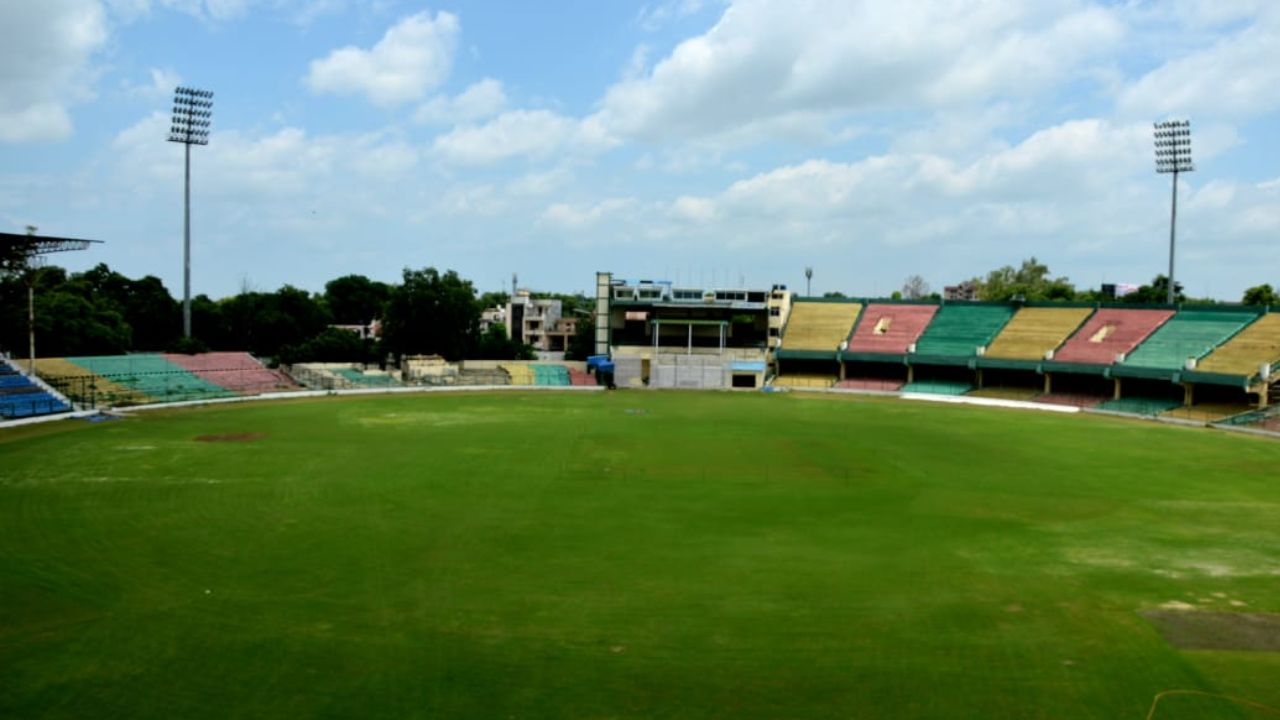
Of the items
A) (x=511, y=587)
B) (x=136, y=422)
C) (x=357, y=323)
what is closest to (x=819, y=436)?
(x=511, y=587)

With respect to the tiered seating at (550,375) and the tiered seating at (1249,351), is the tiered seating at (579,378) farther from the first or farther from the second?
the tiered seating at (1249,351)

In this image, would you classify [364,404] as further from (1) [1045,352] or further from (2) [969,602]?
(1) [1045,352]

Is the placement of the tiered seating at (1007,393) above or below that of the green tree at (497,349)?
below

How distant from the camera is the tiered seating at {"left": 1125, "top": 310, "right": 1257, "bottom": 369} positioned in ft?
195

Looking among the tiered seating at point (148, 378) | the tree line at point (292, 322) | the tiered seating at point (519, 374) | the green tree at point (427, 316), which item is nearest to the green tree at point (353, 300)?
the tree line at point (292, 322)

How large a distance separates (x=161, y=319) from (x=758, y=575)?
3220 inches

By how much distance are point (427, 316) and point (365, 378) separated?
1457 cm

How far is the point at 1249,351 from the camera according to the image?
56562 millimetres

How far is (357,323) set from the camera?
119000 millimetres

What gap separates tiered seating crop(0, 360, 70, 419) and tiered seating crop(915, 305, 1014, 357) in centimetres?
6107

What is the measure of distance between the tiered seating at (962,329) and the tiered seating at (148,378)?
181 ft

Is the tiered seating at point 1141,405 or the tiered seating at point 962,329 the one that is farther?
the tiered seating at point 962,329

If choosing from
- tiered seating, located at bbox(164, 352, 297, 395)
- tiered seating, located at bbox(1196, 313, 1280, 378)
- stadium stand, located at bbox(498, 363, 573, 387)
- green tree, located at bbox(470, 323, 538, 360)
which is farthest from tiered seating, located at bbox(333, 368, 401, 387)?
tiered seating, located at bbox(1196, 313, 1280, 378)

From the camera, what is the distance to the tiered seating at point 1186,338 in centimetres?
5950
